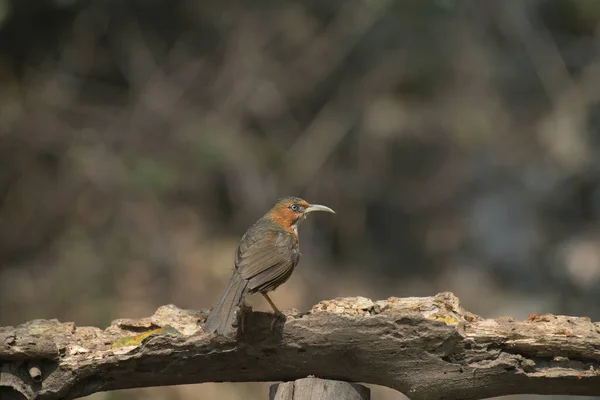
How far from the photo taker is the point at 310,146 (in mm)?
10414

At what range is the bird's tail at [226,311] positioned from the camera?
337cm

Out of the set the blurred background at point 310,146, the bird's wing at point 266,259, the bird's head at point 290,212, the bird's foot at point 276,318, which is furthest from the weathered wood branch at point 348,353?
the blurred background at point 310,146

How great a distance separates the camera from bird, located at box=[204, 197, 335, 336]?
11.3ft

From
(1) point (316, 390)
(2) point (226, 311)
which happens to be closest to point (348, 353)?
(1) point (316, 390)

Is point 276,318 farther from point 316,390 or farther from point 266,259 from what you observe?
point 266,259

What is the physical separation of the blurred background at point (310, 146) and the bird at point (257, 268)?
430 centimetres

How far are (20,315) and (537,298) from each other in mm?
5386

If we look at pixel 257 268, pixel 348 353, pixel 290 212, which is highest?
pixel 290 212

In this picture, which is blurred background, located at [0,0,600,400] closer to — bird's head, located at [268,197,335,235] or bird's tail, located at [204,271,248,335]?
bird's head, located at [268,197,335,235]

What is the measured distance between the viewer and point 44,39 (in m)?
9.95

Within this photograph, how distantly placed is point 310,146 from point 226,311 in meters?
7.04


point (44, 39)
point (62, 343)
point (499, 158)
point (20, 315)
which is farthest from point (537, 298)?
point (62, 343)

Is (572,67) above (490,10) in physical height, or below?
below

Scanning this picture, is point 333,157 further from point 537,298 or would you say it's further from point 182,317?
point 182,317
